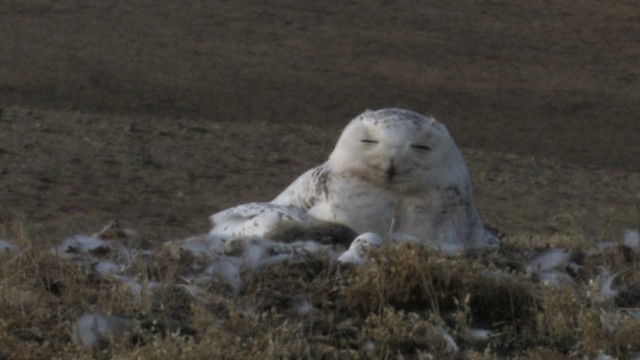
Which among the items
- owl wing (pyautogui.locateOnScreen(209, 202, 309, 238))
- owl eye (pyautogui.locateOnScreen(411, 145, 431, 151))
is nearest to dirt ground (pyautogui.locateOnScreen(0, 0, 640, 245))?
owl wing (pyautogui.locateOnScreen(209, 202, 309, 238))

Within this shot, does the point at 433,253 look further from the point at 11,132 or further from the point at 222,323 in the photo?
the point at 11,132

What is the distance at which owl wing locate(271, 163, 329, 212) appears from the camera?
24.1 ft

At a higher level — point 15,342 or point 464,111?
point 15,342

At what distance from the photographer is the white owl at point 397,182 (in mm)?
7062

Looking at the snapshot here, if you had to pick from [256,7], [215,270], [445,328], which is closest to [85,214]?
[215,270]

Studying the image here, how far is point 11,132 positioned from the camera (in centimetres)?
1405

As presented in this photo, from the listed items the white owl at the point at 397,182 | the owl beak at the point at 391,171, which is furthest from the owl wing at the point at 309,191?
the owl beak at the point at 391,171

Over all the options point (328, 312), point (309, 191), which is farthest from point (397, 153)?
point (328, 312)

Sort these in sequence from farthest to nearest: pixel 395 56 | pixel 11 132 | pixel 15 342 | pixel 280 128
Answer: pixel 395 56
pixel 280 128
pixel 11 132
pixel 15 342

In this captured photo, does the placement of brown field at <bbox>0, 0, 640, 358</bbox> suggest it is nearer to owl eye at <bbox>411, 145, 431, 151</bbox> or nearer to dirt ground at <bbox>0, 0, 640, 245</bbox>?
dirt ground at <bbox>0, 0, 640, 245</bbox>

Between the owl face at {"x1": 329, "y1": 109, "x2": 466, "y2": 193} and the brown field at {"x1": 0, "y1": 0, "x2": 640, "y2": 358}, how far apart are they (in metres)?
1.49

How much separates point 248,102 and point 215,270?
1227cm

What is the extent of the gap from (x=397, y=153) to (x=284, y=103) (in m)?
11.4

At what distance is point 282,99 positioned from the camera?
18594 mm
